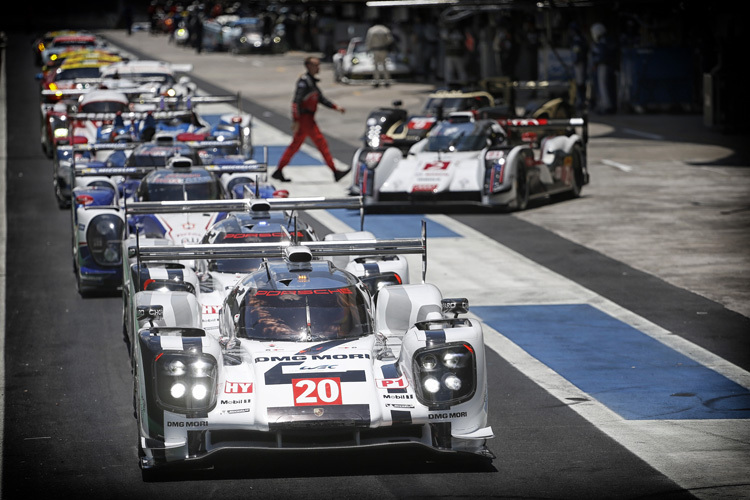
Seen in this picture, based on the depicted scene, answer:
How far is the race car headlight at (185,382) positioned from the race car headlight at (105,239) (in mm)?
6195

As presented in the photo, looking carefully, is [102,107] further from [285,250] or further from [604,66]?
[604,66]

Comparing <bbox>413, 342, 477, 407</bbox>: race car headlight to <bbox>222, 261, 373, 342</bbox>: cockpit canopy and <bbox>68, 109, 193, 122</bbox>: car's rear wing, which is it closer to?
<bbox>222, 261, 373, 342</bbox>: cockpit canopy

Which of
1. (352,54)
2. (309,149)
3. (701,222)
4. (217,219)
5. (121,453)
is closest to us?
(121,453)

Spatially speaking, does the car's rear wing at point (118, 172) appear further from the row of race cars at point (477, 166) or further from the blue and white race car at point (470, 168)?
the row of race cars at point (477, 166)

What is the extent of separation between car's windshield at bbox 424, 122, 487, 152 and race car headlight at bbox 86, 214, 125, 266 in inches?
287

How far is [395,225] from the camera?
65.1 ft

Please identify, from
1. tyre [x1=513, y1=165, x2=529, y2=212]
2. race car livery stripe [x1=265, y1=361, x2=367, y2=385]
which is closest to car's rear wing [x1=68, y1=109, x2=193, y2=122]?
tyre [x1=513, y1=165, x2=529, y2=212]

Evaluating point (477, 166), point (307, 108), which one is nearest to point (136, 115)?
point (307, 108)

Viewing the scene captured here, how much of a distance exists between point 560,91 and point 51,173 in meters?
10.1

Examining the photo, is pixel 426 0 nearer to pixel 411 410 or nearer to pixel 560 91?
pixel 560 91

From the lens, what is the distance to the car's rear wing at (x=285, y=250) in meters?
10.4

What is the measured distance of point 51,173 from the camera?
2627 cm

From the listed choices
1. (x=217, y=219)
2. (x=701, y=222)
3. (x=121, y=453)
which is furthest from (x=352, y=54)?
(x=121, y=453)

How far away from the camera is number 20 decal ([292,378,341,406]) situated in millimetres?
8828
